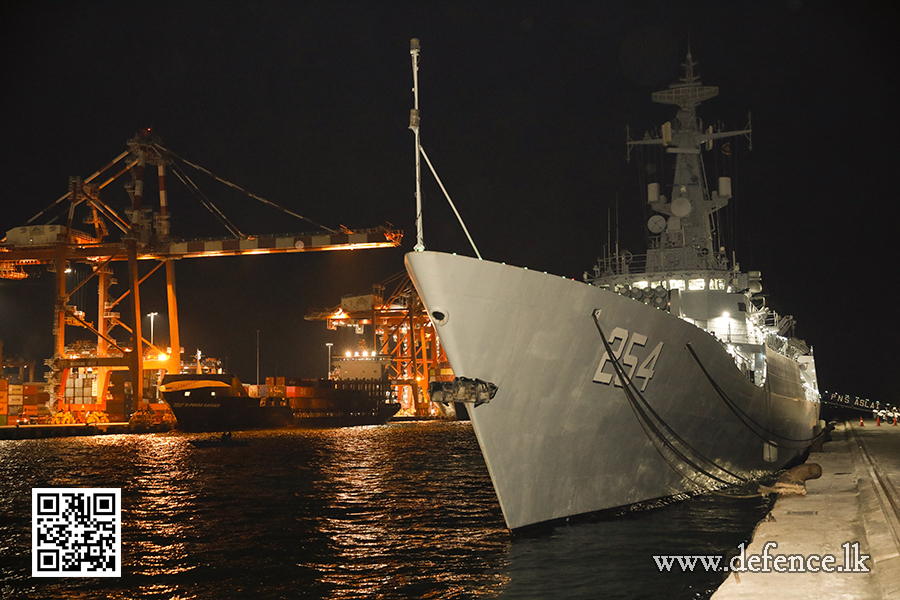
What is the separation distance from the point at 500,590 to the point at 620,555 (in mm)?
1968

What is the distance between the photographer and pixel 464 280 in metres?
9.34

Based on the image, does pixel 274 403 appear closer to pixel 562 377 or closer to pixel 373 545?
pixel 373 545

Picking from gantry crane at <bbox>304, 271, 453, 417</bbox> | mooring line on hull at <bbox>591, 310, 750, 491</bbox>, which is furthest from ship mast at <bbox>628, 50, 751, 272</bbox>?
gantry crane at <bbox>304, 271, 453, 417</bbox>

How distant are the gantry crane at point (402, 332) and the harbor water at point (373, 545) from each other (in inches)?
2387

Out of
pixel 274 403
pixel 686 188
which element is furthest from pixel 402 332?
pixel 686 188

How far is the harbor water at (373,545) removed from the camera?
8422 millimetres

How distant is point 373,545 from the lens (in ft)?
36.0

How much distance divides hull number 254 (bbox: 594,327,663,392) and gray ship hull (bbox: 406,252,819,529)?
18 mm

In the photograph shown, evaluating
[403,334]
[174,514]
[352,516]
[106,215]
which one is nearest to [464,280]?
[352,516]

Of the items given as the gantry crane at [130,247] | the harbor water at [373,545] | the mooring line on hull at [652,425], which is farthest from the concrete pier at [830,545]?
the gantry crane at [130,247]

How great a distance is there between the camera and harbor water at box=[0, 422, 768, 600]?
27.6 ft

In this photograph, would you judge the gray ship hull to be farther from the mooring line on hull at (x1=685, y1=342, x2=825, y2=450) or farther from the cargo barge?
the cargo barge

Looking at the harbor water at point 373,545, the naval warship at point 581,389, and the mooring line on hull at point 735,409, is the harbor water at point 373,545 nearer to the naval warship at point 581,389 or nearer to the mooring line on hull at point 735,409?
the naval warship at point 581,389

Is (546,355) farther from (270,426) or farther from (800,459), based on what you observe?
(270,426)
